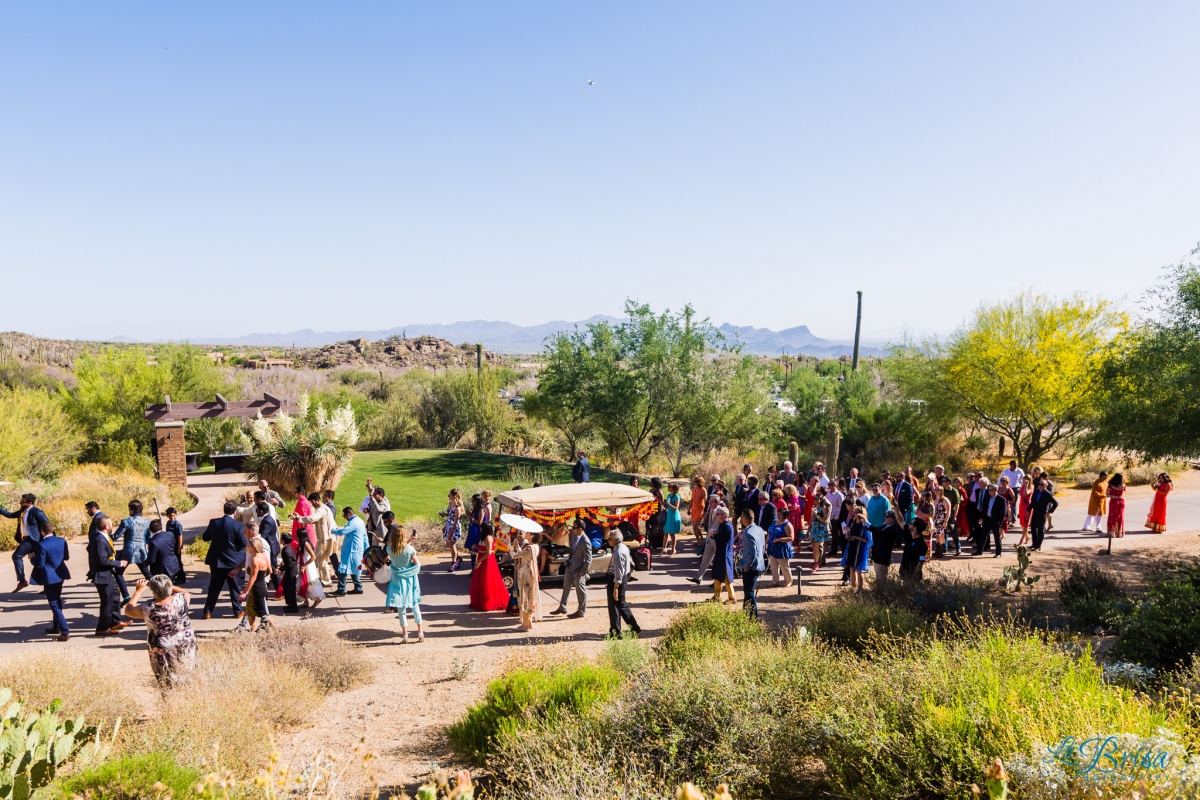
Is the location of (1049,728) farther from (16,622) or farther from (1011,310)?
(1011,310)

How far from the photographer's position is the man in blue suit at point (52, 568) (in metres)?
9.38

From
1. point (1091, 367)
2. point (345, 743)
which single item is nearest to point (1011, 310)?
point (1091, 367)

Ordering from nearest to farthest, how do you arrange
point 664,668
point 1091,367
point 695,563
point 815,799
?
point 815,799, point 664,668, point 695,563, point 1091,367

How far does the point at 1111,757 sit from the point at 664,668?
399 cm

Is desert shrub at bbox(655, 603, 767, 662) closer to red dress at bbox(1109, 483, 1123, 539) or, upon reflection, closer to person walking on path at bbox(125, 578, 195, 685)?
person walking on path at bbox(125, 578, 195, 685)

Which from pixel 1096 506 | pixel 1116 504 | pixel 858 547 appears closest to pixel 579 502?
pixel 858 547

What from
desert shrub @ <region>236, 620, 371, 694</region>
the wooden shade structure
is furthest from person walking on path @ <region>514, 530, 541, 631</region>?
the wooden shade structure

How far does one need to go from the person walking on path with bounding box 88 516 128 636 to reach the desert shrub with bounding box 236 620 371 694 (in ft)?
7.90

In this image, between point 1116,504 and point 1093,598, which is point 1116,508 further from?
point 1093,598

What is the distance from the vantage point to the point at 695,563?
47.0 feet

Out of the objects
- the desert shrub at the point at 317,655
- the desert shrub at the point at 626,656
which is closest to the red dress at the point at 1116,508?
the desert shrub at the point at 626,656

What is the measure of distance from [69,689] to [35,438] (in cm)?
1789

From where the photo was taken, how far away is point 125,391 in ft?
80.4

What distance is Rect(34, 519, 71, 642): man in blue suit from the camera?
9375 millimetres
